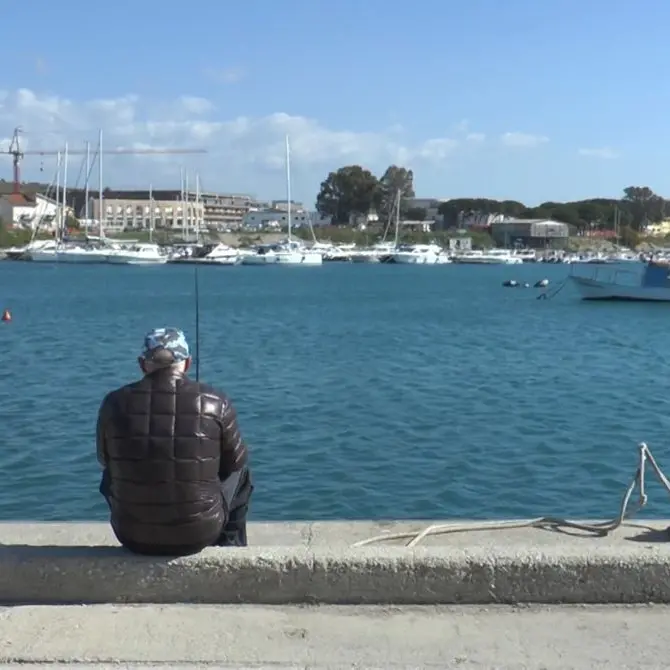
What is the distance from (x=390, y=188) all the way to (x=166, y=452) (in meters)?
186

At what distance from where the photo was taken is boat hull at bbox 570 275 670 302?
56.4 meters

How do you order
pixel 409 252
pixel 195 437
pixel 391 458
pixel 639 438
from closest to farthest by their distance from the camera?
pixel 195 437 → pixel 391 458 → pixel 639 438 → pixel 409 252

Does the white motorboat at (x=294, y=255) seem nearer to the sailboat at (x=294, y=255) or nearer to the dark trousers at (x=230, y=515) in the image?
the sailboat at (x=294, y=255)

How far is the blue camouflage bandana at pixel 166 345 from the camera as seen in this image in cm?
534

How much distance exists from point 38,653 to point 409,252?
144m

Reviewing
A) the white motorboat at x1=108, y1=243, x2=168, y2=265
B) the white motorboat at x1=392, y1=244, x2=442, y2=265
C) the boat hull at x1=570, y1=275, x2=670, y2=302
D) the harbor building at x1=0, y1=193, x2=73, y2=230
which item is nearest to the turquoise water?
the boat hull at x1=570, y1=275, x2=670, y2=302

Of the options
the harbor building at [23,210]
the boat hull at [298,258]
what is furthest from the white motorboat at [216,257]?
the harbor building at [23,210]

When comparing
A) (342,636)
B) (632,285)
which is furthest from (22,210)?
(342,636)

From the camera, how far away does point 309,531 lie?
21.7 feet

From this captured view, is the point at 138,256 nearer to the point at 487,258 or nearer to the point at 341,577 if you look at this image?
the point at 487,258

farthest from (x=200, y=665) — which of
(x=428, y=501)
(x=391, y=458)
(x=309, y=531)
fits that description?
(x=391, y=458)

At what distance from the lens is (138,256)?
117 m

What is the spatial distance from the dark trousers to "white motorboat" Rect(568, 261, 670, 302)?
5309cm

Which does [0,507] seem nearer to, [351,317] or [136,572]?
[136,572]
